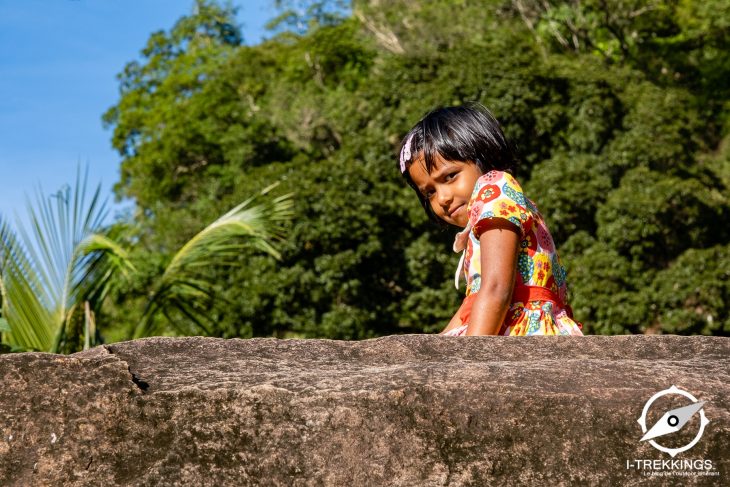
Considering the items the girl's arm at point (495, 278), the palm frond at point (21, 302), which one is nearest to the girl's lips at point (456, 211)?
the girl's arm at point (495, 278)

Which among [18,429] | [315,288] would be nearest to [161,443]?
[18,429]

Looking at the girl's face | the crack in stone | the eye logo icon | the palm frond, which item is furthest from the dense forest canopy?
the eye logo icon

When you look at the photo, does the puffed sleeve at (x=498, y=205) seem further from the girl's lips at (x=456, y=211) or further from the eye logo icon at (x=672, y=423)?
the eye logo icon at (x=672, y=423)

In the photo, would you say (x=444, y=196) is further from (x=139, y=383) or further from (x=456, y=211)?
(x=139, y=383)

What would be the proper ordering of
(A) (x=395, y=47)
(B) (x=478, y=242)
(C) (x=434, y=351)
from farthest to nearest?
(A) (x=395, y=47), (B) (x=478, y=242), (C) (x=434, y=351)

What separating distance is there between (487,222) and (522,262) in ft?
0.61

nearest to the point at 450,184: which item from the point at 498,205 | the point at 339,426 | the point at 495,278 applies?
the point at 498,205

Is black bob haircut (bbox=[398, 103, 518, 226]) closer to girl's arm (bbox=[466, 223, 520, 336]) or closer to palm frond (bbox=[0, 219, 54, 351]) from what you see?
girl's arm (bbox=[466, 223, 520, 336])

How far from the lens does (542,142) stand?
41.1 feet

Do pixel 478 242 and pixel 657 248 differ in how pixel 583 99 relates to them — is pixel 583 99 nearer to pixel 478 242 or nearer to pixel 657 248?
pixel 657 248

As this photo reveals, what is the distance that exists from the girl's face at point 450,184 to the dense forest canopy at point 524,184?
18.0 feet

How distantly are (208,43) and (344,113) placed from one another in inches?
427

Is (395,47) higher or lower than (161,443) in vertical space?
higher

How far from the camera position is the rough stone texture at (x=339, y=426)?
1.70 m
